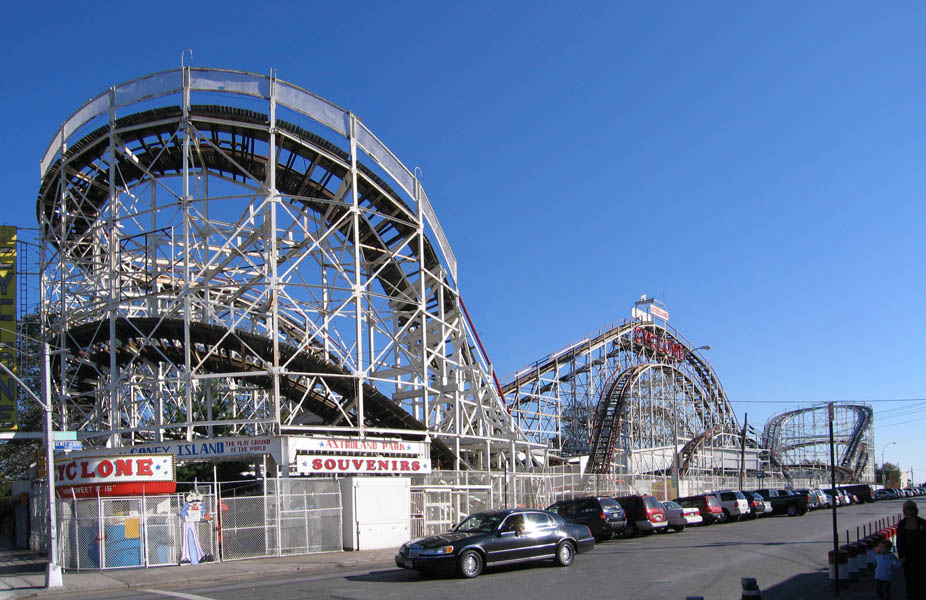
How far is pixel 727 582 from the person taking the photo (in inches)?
608

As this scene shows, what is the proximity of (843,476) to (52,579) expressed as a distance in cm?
9393

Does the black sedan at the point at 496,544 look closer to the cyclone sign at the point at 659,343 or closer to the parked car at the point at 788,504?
the parked car at the point at 788,504

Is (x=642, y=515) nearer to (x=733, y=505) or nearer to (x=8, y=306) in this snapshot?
(x=733, y=505)

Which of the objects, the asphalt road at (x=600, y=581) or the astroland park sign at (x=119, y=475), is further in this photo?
the astroland park sign at (x=119, y=475)

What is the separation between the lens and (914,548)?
1154cm

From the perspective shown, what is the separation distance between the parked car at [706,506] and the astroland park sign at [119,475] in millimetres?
23435

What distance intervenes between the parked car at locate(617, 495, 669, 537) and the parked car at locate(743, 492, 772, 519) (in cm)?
1205

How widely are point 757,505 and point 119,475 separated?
30.9m

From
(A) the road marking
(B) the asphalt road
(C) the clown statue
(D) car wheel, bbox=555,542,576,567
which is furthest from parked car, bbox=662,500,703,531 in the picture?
(A) the road marking

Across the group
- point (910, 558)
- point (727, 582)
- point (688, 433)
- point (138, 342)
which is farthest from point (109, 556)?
point (688, 433)

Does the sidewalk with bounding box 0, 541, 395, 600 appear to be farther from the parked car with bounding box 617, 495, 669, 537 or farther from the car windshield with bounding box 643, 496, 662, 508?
the car windshield with bounding box 643, 496, 662, 508

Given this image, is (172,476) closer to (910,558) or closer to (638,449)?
(910,558)

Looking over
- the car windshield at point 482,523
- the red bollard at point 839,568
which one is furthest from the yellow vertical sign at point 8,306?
the red bollard at point 839,568

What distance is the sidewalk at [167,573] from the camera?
57.0ft
